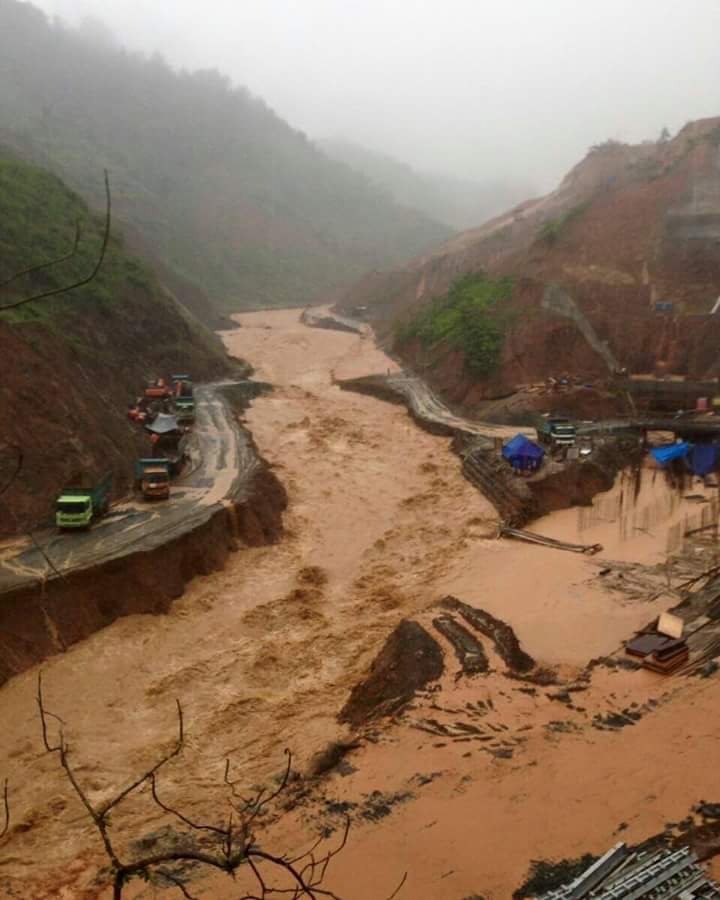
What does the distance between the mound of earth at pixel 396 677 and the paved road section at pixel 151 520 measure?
7899 millimetres

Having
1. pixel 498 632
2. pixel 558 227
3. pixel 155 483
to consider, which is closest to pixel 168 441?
pixel 155 483

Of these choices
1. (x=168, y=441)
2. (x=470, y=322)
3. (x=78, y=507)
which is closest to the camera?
(x=78, y=507)

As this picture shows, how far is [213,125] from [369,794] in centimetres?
16380

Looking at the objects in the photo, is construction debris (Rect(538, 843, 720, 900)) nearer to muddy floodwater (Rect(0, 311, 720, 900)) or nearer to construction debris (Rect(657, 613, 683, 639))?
muddy floodwater (Rect(0, 311, 720, 900))

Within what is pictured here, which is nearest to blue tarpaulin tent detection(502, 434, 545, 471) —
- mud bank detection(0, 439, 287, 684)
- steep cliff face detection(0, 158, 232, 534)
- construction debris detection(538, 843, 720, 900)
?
mud bank detection(0, 439, 287, 684)

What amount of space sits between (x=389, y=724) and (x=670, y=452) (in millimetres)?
24079

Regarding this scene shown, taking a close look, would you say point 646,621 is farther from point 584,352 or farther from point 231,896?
point 584,352

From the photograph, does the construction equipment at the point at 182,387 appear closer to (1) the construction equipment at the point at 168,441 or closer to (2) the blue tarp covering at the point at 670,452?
(1) the construction equipment at the point at 168,441

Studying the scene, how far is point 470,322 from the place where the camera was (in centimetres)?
5212

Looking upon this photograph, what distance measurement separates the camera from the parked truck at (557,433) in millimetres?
36969

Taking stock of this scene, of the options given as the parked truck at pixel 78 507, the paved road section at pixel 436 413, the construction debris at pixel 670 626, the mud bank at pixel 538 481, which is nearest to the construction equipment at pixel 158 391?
the paved road section at pixel 436 413

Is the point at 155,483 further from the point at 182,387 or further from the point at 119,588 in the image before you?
the point at 182,387

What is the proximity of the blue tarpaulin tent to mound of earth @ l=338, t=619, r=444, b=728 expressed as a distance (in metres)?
16.0

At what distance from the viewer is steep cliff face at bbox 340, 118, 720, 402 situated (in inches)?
1875
